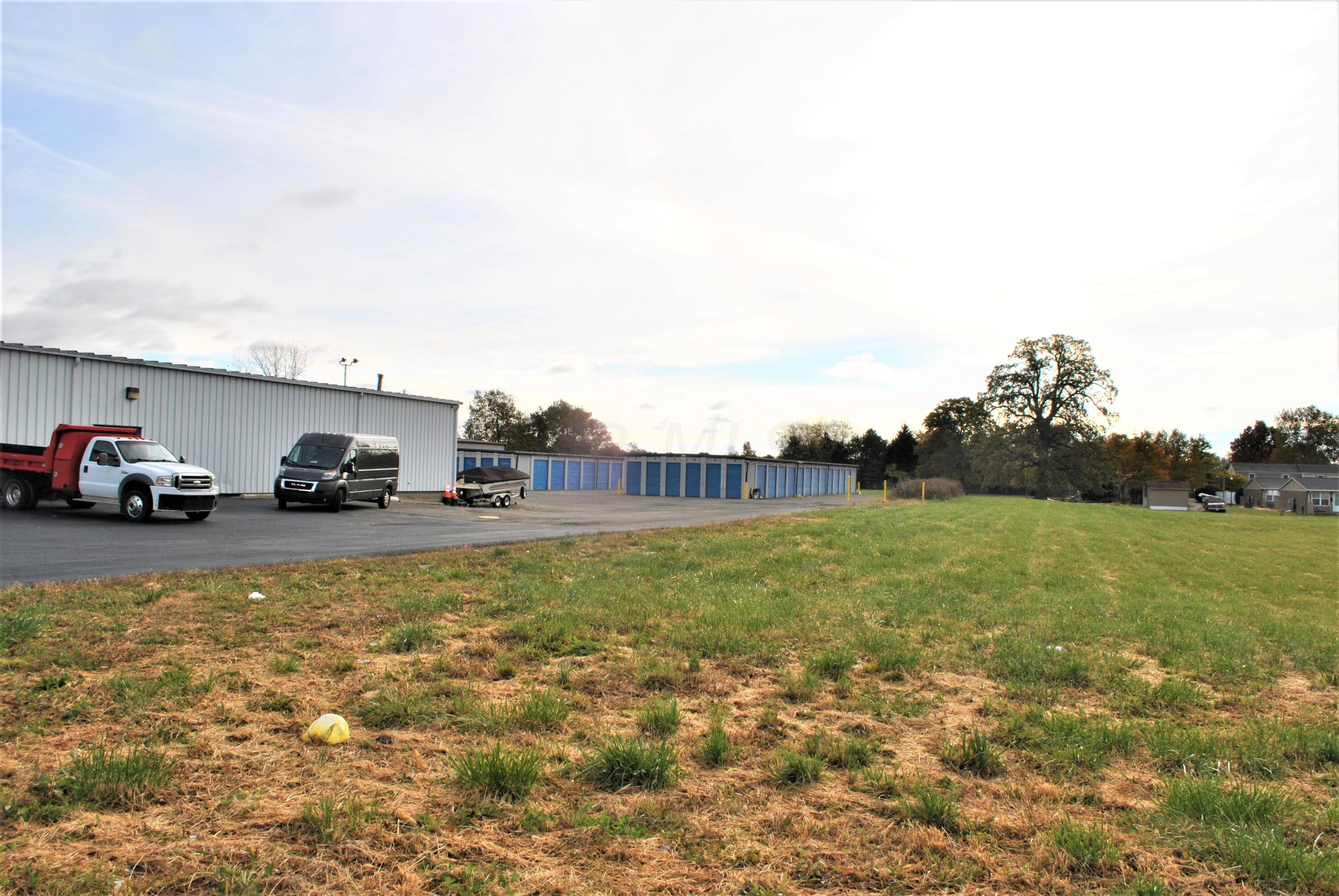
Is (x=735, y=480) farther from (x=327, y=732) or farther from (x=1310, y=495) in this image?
(x=1310, y=495)

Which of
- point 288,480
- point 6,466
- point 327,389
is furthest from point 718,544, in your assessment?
point 327,389

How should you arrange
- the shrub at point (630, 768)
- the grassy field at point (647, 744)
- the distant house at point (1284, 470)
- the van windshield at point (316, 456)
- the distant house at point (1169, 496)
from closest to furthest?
the grassy field at point (647, 744), the shrub at point (630, 768), the van windshield at point (316, 456), the distant house at point (1169, 496), the distant house at point (1284, 470)

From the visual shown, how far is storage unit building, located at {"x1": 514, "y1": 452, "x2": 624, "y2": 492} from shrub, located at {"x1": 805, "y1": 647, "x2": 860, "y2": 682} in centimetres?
5020

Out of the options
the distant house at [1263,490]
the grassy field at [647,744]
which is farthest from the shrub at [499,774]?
the distant house at [1263,490]

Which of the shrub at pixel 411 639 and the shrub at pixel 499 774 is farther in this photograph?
the shrub at pixel 411 639

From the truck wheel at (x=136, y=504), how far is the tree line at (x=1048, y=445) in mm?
77700

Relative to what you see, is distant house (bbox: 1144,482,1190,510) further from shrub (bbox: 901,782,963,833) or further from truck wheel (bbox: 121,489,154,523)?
shrub (bbox: 901,782,963,833)

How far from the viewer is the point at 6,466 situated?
19438 mm

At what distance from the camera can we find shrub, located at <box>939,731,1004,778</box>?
14.4ft

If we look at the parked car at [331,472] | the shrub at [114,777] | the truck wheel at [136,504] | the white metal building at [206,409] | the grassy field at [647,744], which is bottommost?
the grassy field at [647,744]

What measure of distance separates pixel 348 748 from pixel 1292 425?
599 feet

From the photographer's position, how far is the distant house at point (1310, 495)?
95312mm

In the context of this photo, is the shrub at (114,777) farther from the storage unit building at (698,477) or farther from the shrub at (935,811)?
the storage unit building at (698,477)

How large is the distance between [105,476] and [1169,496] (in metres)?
98.8
